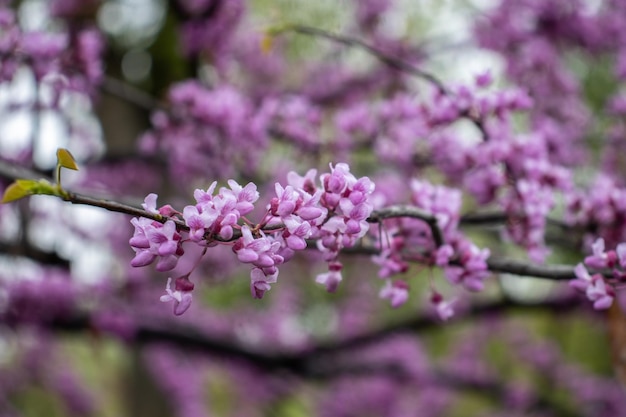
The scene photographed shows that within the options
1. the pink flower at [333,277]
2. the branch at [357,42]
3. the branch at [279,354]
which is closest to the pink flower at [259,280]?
the pink flower at [333,277]

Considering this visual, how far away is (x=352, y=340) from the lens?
4.90 meters

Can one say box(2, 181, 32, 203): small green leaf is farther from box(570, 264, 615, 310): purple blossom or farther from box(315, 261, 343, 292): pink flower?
box(570, 264, 615, 310): purple blossom

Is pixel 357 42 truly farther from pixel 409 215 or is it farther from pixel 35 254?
pixel 35 254

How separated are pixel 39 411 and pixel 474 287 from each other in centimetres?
1122

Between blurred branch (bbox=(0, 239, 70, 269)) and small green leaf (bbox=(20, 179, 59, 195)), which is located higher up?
blurred branch (bbox=(0, 239, 70, 269))

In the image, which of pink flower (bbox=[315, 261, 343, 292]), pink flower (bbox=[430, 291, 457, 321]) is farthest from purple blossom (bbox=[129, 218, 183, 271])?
pink flower (bbox=[430, 291, 457, 321])

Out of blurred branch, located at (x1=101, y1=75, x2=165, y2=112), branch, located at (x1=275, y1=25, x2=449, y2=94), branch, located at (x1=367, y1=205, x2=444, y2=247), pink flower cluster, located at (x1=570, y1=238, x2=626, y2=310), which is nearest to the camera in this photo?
A: branch, located at (x1=367, y1=205, x2=444, y2=247)

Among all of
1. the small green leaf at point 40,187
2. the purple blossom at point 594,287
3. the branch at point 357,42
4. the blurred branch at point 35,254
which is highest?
the branch at point 357,42

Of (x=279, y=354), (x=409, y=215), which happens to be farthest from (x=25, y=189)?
(x=279, y=354)

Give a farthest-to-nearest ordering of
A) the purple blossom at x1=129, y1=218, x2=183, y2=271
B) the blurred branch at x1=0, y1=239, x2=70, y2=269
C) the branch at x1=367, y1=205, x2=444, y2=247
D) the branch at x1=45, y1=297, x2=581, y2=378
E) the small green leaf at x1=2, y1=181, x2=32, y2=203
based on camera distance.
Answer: the branch at x1=45, y1=297, x2=581, y2=378 → the blurred branch at x1=0, y1=239, x2=70, y2=269 → the branch at x1=367, y1=205, x2=444, y2=247 → the purple blossom at x1=129, y1=218, x2=183, y2=271 → the small green leaf at x1=2, y1=181, x2=32, y2=203

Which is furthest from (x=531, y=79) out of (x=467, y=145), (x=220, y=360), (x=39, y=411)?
(x=39, y=411)

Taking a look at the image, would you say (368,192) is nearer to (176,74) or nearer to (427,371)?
(427,371)

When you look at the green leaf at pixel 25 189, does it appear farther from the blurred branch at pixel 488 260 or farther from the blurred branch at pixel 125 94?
the blurred branch at pixel 125 94

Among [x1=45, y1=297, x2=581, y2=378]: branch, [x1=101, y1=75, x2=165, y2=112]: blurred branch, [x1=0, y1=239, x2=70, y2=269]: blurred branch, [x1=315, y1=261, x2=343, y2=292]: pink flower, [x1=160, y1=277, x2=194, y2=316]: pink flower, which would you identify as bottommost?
[x1=160, y1=277, x2=194, y2=316]: pink flower
